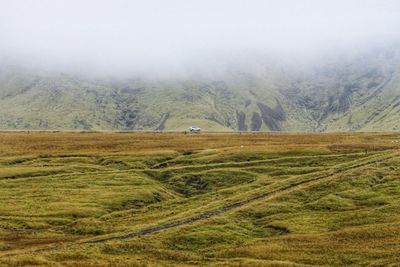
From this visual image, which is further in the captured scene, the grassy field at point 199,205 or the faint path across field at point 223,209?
the faint path across field at point 223,209

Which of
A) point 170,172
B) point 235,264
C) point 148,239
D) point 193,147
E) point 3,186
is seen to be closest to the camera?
point 235,264

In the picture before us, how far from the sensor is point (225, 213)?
3435 inches

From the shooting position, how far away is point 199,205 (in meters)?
97.4

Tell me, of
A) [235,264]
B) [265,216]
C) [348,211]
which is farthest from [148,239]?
[348,211]

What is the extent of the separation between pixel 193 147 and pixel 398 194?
230 ft

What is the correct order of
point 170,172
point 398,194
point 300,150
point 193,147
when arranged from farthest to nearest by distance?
point 193,147
point 300,150
point 170,172
point 398,194

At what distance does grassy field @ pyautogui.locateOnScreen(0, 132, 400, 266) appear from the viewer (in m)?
70.3

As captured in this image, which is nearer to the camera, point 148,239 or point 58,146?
point 148,239

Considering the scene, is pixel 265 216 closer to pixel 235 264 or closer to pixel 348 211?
pixel 348 211

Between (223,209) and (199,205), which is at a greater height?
(223,209)

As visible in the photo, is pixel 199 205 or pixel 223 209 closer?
pixel 223 209

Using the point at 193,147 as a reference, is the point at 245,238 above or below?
below

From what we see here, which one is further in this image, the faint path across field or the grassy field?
the faint path across field

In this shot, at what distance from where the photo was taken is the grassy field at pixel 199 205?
7031 centimetres
